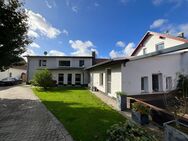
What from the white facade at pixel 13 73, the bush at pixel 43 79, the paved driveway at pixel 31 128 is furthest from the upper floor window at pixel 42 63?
the paved driveway at pixel 31 128

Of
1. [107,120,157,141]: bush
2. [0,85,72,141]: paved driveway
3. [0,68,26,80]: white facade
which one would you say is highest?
[0,68,26,80]: white facade

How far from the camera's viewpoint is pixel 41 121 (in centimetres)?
704

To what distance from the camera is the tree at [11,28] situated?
394 inches

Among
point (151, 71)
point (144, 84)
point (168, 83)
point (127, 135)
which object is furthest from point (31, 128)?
point (168, 83)

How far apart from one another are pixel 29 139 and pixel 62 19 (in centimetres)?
1165

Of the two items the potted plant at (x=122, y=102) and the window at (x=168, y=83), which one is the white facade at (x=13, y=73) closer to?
the potted plant at (x=122, y=102)

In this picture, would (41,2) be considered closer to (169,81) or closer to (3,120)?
(3,120)

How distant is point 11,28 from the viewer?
409 inches

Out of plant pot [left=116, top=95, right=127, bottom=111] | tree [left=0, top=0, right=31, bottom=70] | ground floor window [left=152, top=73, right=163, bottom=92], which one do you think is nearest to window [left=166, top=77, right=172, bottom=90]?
ground floor window [left=152, top=73, right=163, bottom=92]

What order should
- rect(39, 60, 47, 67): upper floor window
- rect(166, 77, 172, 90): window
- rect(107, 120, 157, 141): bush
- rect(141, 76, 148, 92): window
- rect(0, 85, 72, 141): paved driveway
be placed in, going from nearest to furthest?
rect(107, 120, 157, 141): bush < rect(0, 85, 72, 141): paved driveway < rect(141, 76, 148, 92): window < rect(166, 77, 172, 90): window < rect(39, 60, 47, 67): upper floor window

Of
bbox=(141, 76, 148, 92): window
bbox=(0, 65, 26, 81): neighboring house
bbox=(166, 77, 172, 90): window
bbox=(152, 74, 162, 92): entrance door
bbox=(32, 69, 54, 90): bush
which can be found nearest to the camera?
bbox=(141, 76, 148, 92): window

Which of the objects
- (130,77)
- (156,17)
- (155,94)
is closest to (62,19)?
(130,77)

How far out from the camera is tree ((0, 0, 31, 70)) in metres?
10.0

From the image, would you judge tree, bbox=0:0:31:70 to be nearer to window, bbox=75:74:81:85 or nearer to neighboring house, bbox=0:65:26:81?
window, bbox=75:74:81:85
